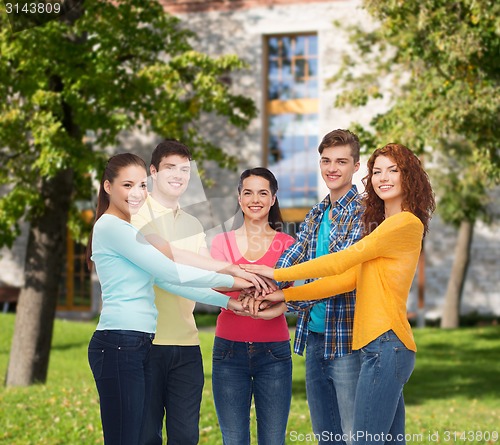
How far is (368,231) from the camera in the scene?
4547mm

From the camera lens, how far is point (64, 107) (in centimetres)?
1319

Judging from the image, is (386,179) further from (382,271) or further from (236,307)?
(236,307)

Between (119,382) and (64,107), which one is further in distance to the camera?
(64,107)

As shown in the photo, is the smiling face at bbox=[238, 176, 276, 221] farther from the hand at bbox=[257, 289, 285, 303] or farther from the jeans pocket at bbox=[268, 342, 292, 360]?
the jeans pocket at bbox=[268, 342, 292, 360]

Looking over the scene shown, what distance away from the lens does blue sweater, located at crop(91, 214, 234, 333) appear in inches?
165

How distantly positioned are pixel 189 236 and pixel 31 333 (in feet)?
31.3

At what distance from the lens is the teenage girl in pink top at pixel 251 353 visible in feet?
15.8

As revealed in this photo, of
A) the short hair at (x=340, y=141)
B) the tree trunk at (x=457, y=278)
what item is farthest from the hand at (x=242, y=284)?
the tree trunk at (x=457, y=278)

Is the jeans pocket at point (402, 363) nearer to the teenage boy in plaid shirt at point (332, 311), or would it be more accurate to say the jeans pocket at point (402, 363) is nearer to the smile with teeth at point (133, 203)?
the teenage boy in plaid shirt at point (332, 311)

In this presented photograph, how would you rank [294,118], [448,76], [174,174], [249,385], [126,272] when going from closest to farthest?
[126,272], [174,174], [249,385], [448,76], [294,118]

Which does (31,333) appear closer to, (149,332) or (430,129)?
(430,129)

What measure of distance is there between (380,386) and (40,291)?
33.7ft
